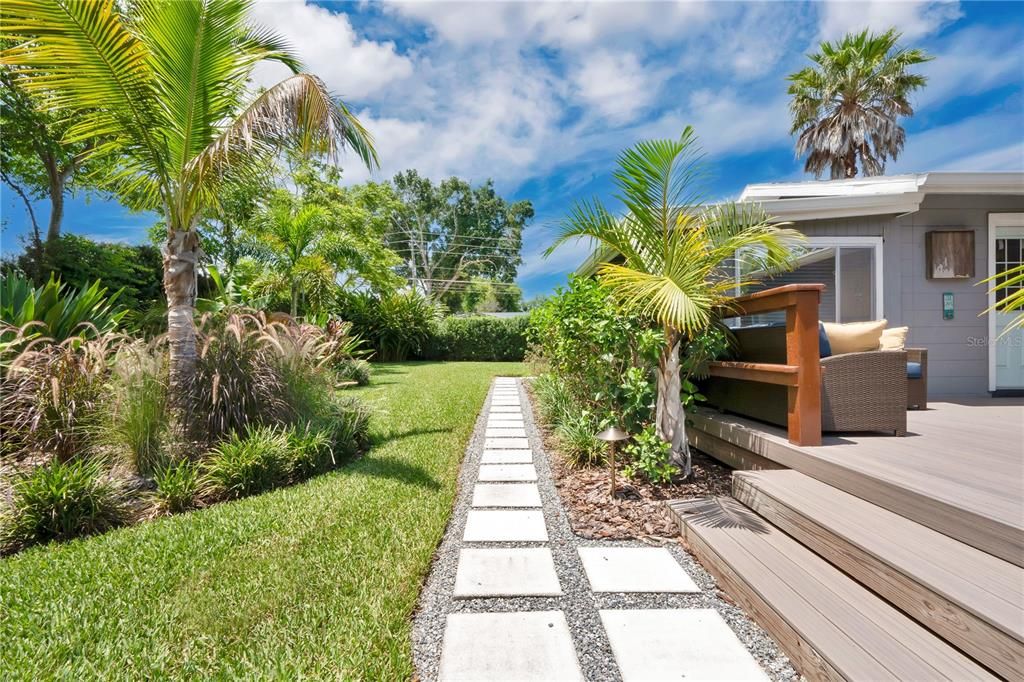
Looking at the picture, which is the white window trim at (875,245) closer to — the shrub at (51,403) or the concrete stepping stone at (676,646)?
the concrete stepping stone at (676,646)

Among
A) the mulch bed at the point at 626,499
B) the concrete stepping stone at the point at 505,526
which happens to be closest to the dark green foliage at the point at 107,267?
the concrete stepping stone at the point at 505,526

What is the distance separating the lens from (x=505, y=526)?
283 centimetres

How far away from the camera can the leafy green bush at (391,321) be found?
47.4 feet

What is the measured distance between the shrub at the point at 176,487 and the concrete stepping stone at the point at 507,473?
6.98 ft

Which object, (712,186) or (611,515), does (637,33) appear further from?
(611,515)

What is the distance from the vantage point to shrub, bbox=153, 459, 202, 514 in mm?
3004

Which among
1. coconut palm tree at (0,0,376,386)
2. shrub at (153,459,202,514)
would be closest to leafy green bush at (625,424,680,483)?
shrub at (153,459,202,514)

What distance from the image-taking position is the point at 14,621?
5.94 feet

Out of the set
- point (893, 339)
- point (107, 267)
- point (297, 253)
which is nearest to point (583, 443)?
point (893, 339)

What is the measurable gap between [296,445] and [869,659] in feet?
12.4

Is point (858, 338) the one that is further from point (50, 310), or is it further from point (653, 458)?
point (50, 310)

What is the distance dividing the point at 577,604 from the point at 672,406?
1793 millimetres

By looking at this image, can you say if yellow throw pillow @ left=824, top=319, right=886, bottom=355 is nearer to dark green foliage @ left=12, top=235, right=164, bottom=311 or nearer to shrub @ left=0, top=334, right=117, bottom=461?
shrub @ left=0, top=334, right=117, bottom=461

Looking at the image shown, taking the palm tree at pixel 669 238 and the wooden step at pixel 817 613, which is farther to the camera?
the palm tree at pixel 669 238
